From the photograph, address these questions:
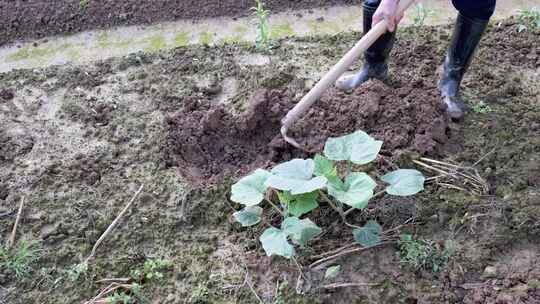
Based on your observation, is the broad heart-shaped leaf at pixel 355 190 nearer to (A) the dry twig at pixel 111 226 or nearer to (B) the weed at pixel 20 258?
(A) the dry twig at pixel 111 226

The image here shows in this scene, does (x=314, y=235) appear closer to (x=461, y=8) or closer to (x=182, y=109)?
(x=182, y=109)

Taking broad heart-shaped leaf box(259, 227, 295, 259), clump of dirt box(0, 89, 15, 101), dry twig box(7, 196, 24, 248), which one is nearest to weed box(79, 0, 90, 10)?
clump of dirt box(0, 89, 15, 101)

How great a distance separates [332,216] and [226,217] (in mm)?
466

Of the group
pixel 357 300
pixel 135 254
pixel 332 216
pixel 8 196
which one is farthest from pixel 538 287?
pixel 8 196

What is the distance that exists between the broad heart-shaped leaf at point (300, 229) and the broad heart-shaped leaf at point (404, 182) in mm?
336

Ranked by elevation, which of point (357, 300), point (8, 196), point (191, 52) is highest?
point (191, 52)

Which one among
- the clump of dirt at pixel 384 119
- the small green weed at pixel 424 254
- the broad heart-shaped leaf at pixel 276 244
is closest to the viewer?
the broad heart-shaped leaf at pixel 276 244

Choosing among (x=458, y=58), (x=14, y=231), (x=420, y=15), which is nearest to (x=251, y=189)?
(x=14, y=231)

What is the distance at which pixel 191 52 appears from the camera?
3338 mm

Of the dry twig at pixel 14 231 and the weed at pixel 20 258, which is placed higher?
the dry twig at pixel 14 231

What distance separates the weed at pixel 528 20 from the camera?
330 centimetres

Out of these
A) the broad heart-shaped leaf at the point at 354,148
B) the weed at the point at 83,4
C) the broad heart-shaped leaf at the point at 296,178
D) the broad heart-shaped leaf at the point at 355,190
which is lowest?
the broad heart-shaped leaf at the point at 355,190

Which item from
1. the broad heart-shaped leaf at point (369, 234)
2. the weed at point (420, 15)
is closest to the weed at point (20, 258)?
the broad heart-shaped leaf at point (369, 234)

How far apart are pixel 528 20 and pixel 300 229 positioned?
7.74 ft
